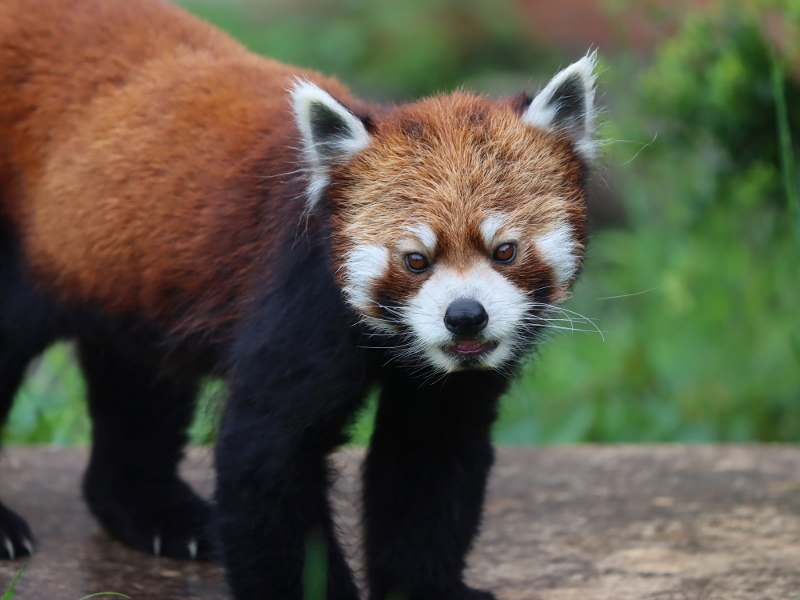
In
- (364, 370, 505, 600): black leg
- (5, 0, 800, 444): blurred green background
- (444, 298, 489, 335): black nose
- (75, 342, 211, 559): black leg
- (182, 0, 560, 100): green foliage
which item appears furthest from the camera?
(182, 0, 560, 100): green foliage

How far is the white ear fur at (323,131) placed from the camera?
2.94 m

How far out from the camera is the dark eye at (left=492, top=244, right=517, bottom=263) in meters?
2.84

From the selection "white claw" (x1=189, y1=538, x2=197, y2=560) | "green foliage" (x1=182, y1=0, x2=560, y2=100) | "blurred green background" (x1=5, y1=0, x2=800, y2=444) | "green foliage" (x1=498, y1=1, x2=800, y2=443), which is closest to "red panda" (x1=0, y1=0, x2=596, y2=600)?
"white claw" (x1=189, y1=538, x2=197, y2=560)

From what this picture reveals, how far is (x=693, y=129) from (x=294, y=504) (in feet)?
10.3

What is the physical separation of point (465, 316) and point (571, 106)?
0.71 meters

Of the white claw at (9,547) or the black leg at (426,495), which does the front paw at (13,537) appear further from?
the black leg at (426,495)

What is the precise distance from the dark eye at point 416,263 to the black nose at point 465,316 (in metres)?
0.14

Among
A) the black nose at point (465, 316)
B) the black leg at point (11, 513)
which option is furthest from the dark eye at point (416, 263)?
the black leg at point (11, 513)

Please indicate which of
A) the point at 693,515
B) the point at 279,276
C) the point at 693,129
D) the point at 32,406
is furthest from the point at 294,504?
the point at 693,129

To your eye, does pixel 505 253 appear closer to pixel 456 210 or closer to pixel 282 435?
pixel 456 210

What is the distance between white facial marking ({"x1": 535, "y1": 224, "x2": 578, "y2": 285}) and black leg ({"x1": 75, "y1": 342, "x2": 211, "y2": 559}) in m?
1.46

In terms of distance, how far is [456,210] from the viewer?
2834mm

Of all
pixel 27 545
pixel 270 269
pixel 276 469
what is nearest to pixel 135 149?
pixel 270 269

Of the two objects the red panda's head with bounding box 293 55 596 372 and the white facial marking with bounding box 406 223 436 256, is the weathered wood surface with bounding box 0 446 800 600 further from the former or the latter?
the white facial marking with bounding box 406 223 436 256
